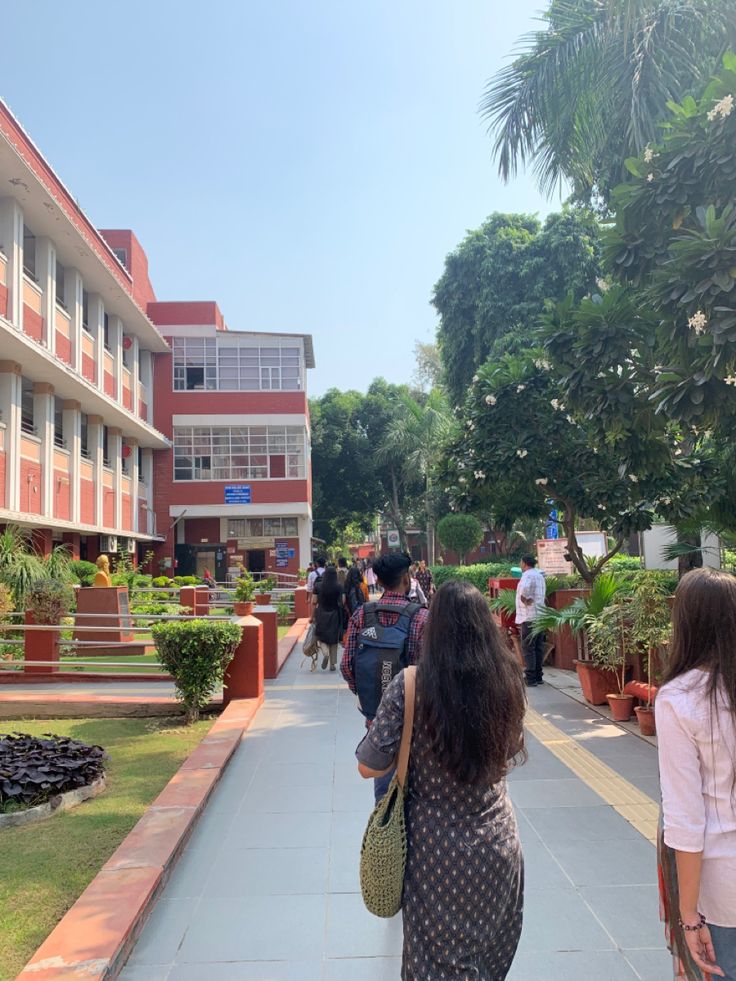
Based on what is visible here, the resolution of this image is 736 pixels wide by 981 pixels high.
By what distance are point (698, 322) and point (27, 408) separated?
1965cm

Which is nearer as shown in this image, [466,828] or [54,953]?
[466,828]

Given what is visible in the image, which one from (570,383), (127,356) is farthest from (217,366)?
(570,383)

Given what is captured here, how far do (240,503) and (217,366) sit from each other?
6.10 metres

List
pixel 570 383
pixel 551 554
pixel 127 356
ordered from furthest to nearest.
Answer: pixel 127 356
pixel 551 554
pixel 570 383

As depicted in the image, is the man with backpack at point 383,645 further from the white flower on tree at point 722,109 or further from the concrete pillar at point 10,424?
the concrete pillar at point 10,424

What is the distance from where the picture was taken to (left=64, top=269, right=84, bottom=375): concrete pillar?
74.0 ft

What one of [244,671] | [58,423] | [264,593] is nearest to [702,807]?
[244,671]

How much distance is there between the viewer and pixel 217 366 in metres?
35.2

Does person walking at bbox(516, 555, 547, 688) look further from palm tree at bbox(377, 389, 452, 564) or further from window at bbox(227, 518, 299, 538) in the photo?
window at bbox(227, 518, 299, 538)

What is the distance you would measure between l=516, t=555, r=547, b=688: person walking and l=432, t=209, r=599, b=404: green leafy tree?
47.1 ft

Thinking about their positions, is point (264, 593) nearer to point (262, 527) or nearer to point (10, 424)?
point (10, 424)

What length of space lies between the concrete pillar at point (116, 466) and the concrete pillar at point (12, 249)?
32.9ft

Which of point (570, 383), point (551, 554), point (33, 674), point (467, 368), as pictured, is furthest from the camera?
point (467, 368)

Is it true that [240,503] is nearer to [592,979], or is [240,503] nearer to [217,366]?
[217,366]
